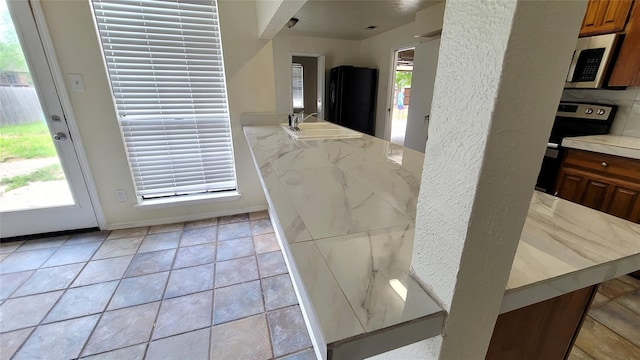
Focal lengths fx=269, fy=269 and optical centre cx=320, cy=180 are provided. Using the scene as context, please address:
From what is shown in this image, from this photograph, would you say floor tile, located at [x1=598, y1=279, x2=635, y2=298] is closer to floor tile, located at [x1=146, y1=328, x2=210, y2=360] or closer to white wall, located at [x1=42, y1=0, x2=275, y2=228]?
floor tile, located at [x1=146, y1=328, x2=210, y2=360]

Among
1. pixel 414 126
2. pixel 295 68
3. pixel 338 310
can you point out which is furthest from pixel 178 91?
pixel 295 68

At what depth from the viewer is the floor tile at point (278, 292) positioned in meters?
1.73

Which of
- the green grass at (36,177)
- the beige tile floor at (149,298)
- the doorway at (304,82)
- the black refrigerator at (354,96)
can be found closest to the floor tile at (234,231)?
the beige tile floor at (149,298)

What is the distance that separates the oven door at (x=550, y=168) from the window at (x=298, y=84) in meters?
6.17

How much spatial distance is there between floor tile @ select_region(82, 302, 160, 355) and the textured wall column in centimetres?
166

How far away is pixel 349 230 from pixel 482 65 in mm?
497

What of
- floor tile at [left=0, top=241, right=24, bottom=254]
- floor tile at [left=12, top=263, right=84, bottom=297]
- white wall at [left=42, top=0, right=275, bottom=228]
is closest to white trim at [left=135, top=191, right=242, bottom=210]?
white wall at [left=42, top=0, right=275, bottom=228]

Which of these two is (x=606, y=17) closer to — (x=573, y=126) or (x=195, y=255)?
(x=573, y=126)

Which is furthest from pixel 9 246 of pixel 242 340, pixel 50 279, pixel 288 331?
pixel 288 331

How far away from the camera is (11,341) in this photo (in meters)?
1.45

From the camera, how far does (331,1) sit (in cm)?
330

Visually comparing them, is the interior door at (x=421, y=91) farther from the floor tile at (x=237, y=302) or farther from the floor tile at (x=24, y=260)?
the floor tile at (x=24, y=260)

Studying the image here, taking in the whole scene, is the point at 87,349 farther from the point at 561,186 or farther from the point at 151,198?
the point at 561,186

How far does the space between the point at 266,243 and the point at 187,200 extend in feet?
3.22
